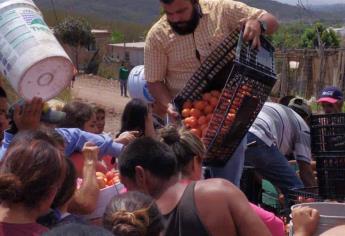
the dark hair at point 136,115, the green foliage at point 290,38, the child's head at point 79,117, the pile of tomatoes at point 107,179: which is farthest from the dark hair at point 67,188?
the green foliage at point 290,38

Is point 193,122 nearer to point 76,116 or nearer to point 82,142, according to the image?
point 82,142

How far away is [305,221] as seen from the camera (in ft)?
10.3

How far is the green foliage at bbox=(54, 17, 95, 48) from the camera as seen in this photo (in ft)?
152

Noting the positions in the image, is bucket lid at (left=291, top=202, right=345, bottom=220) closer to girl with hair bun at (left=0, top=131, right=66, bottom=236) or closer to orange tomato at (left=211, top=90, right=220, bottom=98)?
girl with hair bun at (left=0, top=131, right=66, bottom=236)

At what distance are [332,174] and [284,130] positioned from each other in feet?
6.15

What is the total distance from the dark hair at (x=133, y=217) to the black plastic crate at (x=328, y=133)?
1.50 metres

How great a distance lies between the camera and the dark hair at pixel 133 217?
2768mm

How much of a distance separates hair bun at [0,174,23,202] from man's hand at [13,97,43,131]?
1.20 metres

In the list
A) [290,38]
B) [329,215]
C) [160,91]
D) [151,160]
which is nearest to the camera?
[329,215]

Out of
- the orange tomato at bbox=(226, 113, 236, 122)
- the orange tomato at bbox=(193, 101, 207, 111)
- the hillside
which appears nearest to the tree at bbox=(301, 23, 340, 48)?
the orange tomato at bbox=(193, 101, 207, 111)

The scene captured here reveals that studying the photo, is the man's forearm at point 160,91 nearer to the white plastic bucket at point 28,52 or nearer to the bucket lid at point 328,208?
the white plastic bucket at point 28,52

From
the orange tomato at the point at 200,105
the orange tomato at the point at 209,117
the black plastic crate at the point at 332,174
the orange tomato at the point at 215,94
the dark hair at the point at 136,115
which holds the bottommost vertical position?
the dark hair at the point at 136,115

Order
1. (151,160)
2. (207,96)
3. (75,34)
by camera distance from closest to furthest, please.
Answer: (151,160) → (207,96) → (75,34)

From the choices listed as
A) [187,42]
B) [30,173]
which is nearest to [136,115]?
[187,42]
